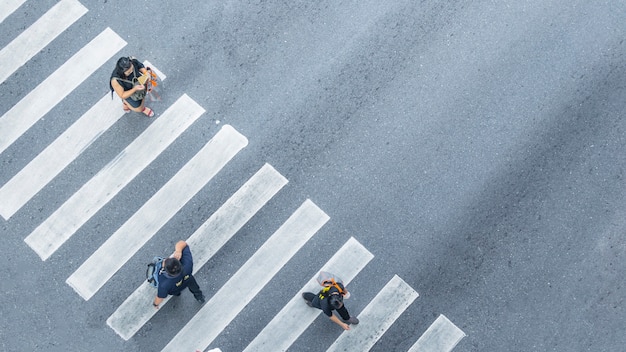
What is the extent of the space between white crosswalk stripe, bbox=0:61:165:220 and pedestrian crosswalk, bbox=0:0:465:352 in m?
0.01

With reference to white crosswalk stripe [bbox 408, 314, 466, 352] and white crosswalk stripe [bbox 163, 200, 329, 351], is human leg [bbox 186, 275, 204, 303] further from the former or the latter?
white crosswalk stripe [bbox 408, 314, 466, 352]

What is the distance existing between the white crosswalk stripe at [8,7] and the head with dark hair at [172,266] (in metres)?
5.20

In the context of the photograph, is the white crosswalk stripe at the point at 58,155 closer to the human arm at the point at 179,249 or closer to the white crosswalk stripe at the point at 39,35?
the white crosswalk stripe at the point at 39,35

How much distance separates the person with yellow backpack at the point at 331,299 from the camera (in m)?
9.70

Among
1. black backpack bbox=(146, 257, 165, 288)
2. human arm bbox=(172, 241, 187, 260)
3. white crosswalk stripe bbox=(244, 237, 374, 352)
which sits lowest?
black backpack bbox=(146, 257, 165, 288)

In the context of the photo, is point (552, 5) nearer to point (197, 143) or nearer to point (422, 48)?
point (422, 48)

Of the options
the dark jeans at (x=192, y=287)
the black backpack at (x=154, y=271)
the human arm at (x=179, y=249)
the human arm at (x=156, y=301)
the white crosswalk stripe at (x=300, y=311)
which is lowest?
the human arm at (x=156, y=301)

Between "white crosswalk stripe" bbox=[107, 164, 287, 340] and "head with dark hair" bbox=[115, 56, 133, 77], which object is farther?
"white crosswalk stripe" bbox=[107, 164, 287, 340]

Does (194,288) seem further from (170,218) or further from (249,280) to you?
(170,218)

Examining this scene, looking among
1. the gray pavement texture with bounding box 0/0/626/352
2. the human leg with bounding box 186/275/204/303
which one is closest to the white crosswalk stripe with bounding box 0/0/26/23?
the gray pavement texture with bounding box 0/0/626/352

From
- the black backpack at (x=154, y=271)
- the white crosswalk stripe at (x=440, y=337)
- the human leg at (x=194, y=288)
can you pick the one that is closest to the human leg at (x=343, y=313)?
Answer: the white crosswalk stripe at (x=440, y=337)

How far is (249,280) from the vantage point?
1058cm

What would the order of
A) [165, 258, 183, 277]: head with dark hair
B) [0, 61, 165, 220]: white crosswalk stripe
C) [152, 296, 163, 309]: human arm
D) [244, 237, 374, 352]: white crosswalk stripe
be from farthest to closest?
[0, 61, 165, 220]: white crosswalk stripe < [244, 237, 374, 352]: white crosswalk stripe < [152, 296, 163, 309]: human arm < [165, 258, 183, 277]: head with dark hair

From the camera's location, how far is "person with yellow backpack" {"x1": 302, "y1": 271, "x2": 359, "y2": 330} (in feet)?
31.8
